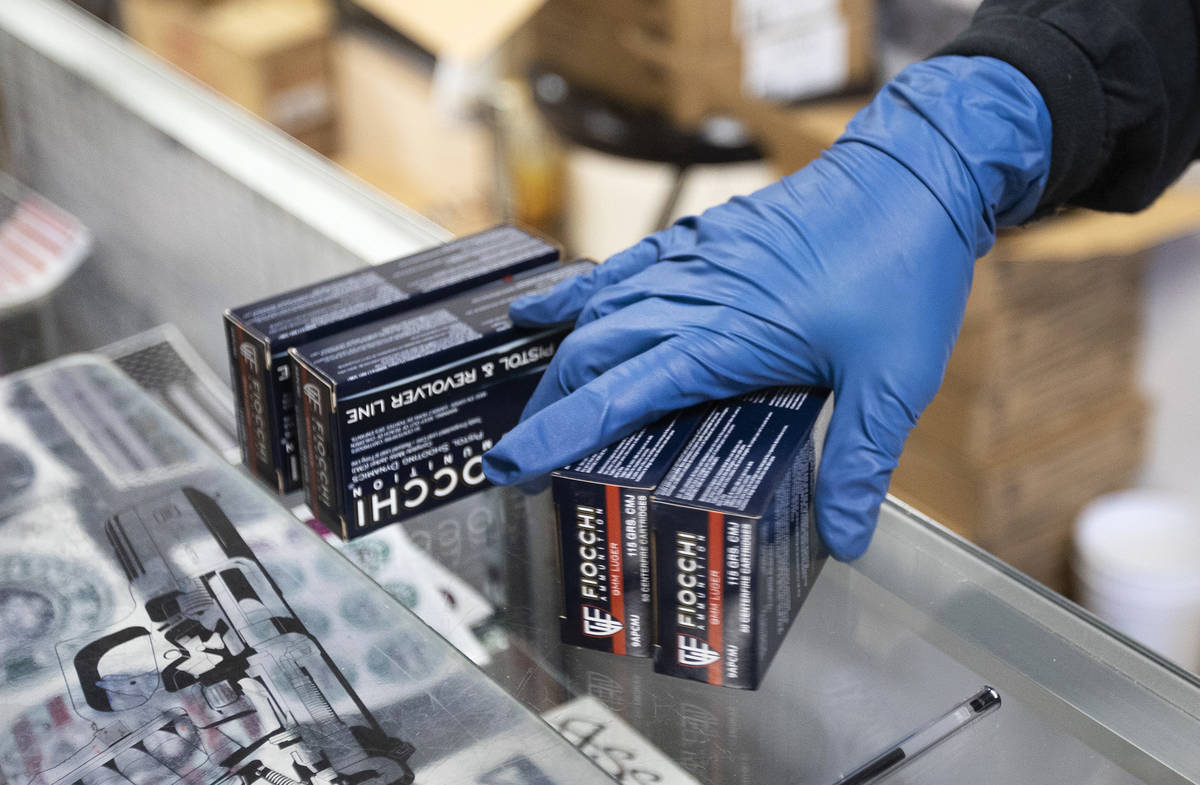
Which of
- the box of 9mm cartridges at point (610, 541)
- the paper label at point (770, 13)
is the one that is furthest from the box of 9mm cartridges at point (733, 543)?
the paper label at point (770, 13)

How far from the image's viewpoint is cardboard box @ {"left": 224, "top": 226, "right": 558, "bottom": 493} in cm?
88

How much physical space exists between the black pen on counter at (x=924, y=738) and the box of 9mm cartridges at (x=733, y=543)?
87mm

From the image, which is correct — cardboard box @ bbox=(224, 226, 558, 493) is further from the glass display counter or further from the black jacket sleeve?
the black jacket sleeve

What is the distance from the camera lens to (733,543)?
2.22ft

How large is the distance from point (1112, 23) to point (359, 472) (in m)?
0.78

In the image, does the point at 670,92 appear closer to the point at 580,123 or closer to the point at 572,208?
the point at 580,123

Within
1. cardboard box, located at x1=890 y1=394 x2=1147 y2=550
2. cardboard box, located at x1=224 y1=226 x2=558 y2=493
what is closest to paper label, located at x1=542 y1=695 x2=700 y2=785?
cardboard box, located at x1=224 y1=226 x2=558 y2=493

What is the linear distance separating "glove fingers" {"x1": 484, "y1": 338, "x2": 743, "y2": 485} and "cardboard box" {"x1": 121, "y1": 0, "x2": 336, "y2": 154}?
2.95m

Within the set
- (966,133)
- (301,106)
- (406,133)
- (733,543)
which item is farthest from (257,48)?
(733,543)

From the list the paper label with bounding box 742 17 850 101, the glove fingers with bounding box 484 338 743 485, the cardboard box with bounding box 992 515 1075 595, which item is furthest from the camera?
the paper label with bounding box 742 17 850 101

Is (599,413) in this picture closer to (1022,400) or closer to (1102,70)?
(1102,70)

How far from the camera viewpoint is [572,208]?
10.4 feet

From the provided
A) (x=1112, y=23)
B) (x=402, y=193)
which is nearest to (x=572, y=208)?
(x=402, y=193)

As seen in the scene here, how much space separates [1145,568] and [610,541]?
1702 mm
